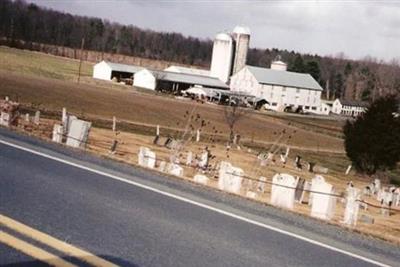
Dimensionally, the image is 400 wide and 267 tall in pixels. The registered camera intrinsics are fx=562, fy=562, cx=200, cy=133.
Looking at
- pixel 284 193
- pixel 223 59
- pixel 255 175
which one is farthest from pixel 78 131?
pixel 223 59

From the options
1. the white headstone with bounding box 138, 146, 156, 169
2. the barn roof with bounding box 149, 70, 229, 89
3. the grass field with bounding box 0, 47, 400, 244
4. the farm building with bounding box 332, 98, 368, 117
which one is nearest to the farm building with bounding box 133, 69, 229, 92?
the barn roof with bounding box 149, 70, 229, 89

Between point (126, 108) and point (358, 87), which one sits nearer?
point (126, 108)

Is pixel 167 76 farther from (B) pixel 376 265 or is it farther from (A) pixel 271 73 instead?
(B) pixel 376 265

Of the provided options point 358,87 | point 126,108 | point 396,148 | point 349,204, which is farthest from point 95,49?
point 349,204

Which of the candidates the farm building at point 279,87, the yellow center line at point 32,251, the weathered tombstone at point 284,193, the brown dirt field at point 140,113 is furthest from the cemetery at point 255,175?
the farm building at point 279,87

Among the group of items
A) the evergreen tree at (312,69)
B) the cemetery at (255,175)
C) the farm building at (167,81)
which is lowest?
the cemetery at (255,175)

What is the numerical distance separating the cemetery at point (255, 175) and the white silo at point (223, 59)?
76337 mm

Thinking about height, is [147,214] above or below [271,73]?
below

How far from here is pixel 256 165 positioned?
2831cm

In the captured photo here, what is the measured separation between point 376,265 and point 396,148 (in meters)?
29.1

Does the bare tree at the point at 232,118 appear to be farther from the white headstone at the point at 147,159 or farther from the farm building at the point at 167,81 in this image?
the farm building at the point at 167,81

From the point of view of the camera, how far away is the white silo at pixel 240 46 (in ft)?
404

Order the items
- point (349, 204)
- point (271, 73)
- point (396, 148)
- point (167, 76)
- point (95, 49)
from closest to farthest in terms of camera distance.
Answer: point (349, 204) < point (396, 148) < point (167, 76) < point (271, 73) < point (95, 49)

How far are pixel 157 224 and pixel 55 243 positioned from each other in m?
1.49
